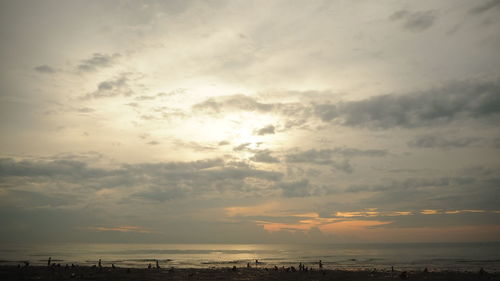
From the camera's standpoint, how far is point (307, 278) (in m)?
49.1

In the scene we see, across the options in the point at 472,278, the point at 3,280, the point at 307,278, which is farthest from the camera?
the point at 307,278

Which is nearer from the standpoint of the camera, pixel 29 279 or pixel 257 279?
pixel 29 279

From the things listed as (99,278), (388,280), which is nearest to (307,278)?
(388,280)

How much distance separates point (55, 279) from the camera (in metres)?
44.2

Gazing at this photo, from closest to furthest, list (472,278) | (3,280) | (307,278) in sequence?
(3,280) → (472,278) → (307,278)

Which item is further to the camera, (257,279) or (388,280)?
(257,279)

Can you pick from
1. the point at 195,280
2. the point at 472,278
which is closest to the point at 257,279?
the point at 195,280

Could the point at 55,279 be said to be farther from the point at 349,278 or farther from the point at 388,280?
the point at 388,280

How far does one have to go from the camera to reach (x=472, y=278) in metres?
46.0

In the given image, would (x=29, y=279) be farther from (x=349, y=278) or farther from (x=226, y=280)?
(x=349, y=278)

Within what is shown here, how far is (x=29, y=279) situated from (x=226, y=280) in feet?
85.9

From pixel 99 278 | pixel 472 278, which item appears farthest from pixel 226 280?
pixel 472 278

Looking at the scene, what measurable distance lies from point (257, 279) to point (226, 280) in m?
4.62

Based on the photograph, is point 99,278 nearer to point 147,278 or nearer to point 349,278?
point 147,278
